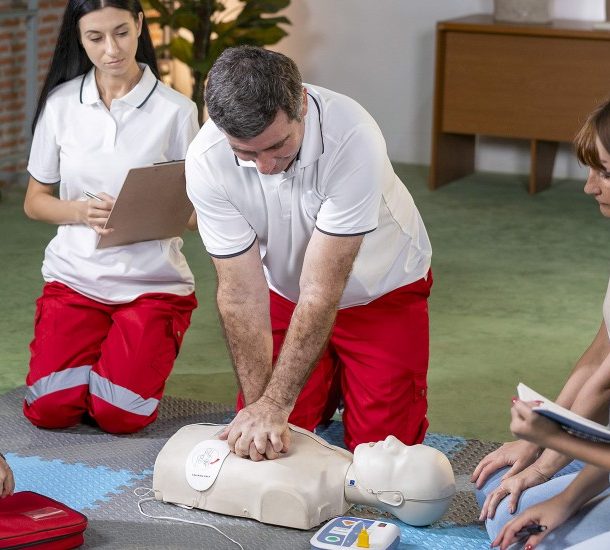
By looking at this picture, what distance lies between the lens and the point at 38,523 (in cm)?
218

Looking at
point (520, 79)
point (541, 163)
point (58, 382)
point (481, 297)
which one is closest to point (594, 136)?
point (58, 382)

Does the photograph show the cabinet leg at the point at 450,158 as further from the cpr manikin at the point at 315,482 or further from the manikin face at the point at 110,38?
the cpr manikin at the point at 315,482

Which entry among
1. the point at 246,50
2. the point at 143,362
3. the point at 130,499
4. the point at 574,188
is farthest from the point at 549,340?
the point at 574,188

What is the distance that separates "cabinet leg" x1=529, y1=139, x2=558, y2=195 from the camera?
18.1 feet

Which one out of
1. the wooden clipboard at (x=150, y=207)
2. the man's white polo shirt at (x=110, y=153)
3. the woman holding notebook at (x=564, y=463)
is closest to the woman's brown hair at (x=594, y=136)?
the woman holding notebook at (x=564, y=463)

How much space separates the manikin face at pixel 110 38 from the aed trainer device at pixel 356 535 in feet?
4.05

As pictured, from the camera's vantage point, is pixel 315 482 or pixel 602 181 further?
pixel 315 482

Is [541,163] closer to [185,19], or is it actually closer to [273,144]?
[185,19]

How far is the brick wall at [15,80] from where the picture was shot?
18.3 feet

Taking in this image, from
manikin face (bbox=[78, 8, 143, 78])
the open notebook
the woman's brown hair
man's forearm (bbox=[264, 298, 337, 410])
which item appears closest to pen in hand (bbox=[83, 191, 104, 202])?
manikin face (bbox=[78, 8, 143, 78])

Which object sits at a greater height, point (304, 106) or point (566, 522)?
point (304, 106)

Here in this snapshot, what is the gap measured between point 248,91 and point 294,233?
→ 499mm

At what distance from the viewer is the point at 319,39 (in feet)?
20.4

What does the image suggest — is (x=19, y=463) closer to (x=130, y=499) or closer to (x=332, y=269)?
(x=130, y=499)
